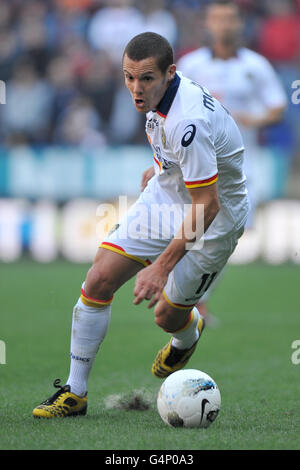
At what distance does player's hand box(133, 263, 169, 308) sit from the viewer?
13.3 ft

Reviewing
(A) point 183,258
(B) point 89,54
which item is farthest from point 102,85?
(A) point 183,258

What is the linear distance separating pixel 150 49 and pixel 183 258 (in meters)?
1.36

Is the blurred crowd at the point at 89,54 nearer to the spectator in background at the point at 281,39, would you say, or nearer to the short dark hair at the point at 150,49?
the spectator in background at the point at 281,39

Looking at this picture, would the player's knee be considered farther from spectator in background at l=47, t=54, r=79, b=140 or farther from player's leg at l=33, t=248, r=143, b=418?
spectator in background at l=47, t=54, r=79, b=140

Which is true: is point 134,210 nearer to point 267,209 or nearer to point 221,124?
point 221,124

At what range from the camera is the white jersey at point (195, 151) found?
14.0ft

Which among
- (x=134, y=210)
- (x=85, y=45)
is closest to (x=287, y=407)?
(x=134, y=210)

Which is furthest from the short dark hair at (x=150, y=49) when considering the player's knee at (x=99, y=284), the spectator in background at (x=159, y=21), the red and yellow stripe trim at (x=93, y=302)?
the spectator in background at (x=159, y=21)

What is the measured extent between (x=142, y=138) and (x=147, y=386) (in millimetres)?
9158

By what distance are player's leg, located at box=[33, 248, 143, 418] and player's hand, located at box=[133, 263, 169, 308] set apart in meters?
0.61

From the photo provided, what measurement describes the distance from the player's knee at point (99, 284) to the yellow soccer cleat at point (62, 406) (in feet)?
1.78

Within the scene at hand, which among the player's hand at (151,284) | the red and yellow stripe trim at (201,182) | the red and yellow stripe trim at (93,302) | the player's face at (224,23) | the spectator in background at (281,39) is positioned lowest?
the red and yellow stripe trim at (93,302)

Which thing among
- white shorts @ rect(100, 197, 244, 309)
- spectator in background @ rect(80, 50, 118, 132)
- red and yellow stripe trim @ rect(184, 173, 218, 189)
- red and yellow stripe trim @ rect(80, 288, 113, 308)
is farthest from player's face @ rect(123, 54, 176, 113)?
spectator in background @ rect(80, 50, 118, 132)

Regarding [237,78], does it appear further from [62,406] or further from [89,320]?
[62,406]
